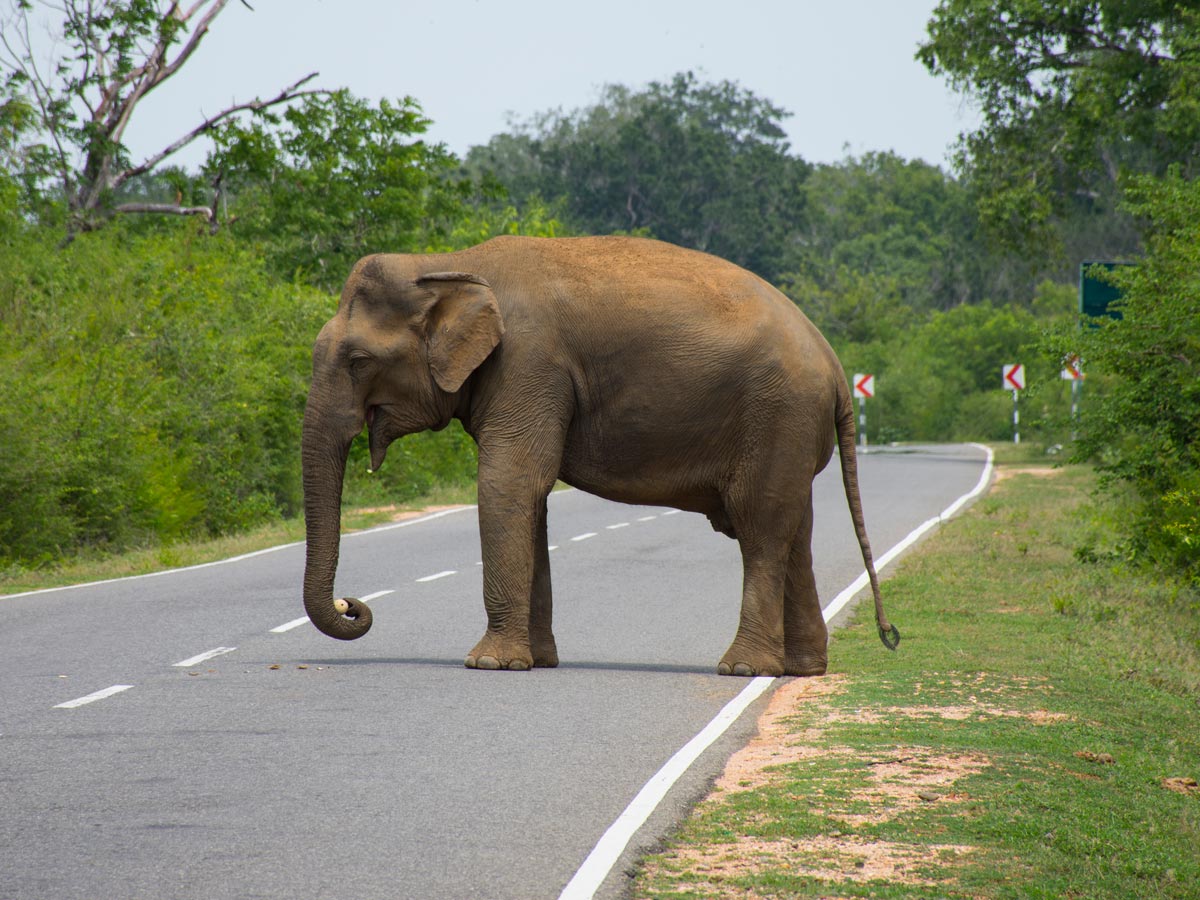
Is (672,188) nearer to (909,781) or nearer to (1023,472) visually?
(1023,472)

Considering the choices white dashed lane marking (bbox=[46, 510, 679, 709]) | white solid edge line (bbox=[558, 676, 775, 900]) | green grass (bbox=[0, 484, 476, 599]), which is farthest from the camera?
green grass (bbox=[0, 484, 476, 599])

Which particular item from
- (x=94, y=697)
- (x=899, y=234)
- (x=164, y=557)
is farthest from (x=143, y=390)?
(x=899, y=234)

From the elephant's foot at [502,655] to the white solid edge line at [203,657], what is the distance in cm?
186

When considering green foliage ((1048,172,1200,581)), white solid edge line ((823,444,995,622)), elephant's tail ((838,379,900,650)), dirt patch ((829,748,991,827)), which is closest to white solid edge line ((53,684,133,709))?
dirt patch ((829,748,991,827))

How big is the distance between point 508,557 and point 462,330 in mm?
1443

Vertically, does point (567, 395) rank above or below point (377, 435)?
above

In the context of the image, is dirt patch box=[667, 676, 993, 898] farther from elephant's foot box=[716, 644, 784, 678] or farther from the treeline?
the treeline

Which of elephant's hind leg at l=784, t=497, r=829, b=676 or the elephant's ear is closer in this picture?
the elephant's ear

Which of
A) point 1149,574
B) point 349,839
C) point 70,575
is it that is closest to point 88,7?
point 70,575

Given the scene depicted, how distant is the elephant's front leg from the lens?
11133mm

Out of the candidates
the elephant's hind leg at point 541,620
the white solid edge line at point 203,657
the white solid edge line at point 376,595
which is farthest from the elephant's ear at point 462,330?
the white solid edge line at point 376,595

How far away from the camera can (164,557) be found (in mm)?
19875

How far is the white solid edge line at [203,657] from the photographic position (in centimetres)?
1166

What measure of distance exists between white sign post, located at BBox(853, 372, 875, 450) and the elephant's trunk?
46.8 m
